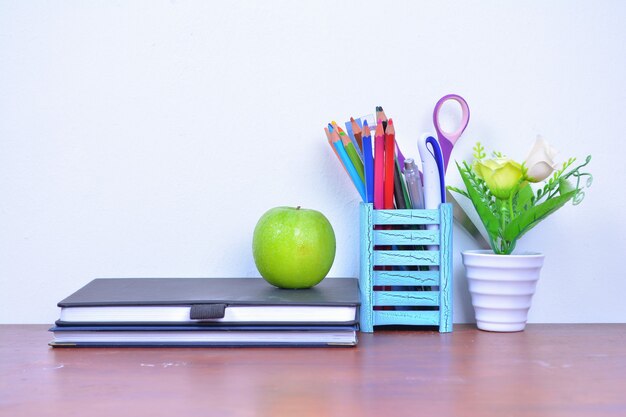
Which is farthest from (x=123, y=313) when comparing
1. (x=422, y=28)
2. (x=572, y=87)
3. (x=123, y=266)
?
(x=572, y=87)

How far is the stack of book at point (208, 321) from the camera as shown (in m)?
0.80

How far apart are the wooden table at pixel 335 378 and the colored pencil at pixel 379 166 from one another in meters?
0.16

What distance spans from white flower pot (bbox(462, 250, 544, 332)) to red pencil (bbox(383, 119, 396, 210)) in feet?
0.39

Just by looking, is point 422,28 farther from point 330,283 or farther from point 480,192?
point 330,283

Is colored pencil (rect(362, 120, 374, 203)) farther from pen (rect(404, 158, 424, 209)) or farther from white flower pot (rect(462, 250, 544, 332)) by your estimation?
white flower pot (rect(462, 250, 544, 332))

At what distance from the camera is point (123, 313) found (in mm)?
816

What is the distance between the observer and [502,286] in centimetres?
91

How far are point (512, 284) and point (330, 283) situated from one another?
0.22 meters

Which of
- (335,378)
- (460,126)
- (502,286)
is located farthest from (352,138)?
(335,378)

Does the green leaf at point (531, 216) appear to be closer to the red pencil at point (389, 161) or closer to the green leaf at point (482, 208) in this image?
the green leaf at point (482, 208)

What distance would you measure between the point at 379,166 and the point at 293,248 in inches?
5.6

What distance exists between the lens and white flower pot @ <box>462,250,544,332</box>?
0.90 m

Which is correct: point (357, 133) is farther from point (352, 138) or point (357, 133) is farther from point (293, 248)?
point (293, 248)

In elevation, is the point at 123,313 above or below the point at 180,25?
below
